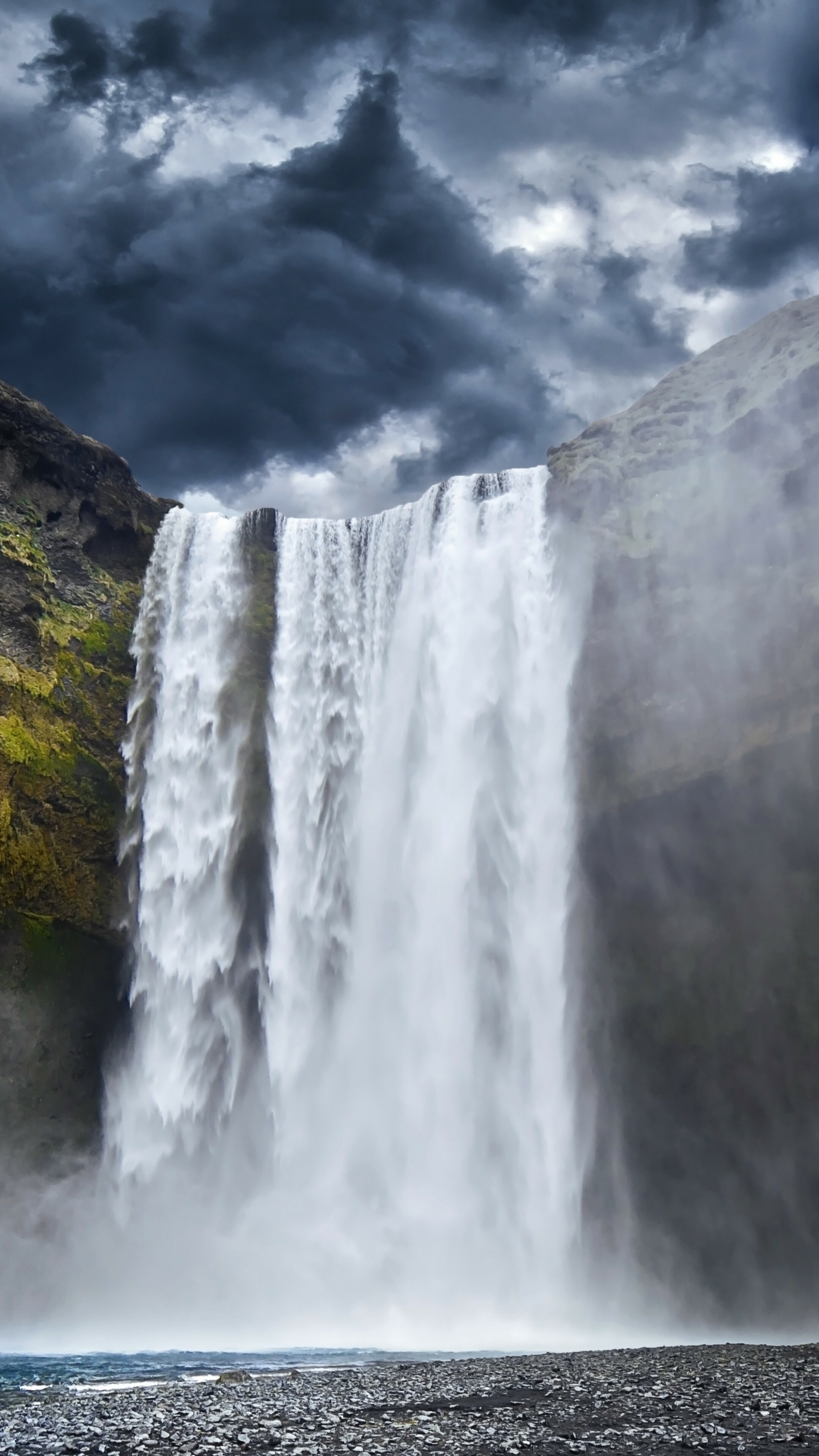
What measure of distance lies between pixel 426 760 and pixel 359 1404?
15596 millimetres

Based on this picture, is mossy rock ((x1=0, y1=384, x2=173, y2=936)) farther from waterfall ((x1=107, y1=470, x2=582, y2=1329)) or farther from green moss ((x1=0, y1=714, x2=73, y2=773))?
waterfall ((x1=107, y1=470, x2=582, y2=1329))

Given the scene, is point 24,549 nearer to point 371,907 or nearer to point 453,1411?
point 371,907

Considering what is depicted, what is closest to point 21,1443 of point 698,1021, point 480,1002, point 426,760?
point 480,1002

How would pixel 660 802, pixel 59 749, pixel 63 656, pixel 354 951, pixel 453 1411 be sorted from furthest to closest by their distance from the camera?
pixel 63 656, pixel 59 749, pixel 354 951, pixel 660 802, pixel 453 1411

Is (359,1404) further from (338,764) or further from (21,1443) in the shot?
(338,764)

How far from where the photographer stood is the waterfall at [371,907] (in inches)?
794

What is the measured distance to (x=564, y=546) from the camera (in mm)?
25641

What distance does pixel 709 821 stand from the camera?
22.2 metres

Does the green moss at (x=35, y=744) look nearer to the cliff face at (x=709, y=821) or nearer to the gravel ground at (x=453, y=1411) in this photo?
the cliff face at (x=709, y=821)

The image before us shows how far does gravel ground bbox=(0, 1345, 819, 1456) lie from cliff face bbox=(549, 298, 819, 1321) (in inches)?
265

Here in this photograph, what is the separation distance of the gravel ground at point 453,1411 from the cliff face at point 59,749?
36.6 ft

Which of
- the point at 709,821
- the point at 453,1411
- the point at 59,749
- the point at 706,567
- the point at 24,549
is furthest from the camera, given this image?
the point at 24,549

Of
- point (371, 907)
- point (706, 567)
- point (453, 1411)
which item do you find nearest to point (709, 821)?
point (706, 567)

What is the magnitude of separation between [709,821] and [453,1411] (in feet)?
47.9
